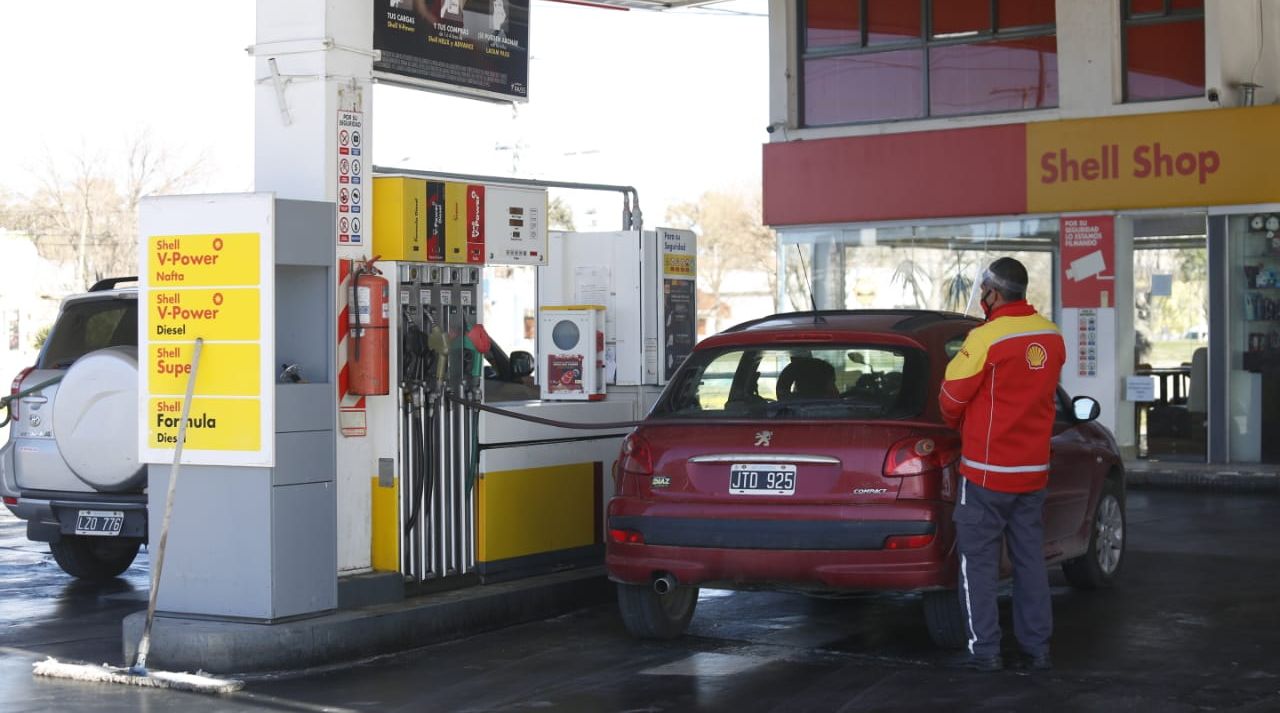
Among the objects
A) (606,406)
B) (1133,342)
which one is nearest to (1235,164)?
(1133,342)

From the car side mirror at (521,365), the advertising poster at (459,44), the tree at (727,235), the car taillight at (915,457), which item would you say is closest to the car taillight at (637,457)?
the car taillight at (915,457)

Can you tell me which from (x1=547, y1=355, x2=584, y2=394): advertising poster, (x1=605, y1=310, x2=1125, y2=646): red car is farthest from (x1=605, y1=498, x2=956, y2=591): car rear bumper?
(x1=547, y1=355, x2=584, y2=394): advertising poster

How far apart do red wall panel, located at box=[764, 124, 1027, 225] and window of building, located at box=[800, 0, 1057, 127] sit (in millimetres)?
438

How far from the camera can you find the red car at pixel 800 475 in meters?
7.58

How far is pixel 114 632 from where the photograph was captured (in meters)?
9.05

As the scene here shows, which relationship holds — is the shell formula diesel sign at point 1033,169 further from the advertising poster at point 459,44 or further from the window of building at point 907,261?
the advertising poster at point 459,44

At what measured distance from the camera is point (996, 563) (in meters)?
7.53

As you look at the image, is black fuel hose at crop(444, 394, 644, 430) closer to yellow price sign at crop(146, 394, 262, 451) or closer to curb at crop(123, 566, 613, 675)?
curb at crop(123, 566, 613, 675)

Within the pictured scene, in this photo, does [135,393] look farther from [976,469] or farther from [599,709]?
[976,469]

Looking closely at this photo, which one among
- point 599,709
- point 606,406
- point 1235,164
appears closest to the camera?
point 599,709

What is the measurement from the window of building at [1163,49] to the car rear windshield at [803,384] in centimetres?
1088

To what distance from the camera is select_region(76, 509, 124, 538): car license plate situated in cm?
1014

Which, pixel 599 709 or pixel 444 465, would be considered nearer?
pixel 599 709

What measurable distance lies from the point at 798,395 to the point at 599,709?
6.81 ft
